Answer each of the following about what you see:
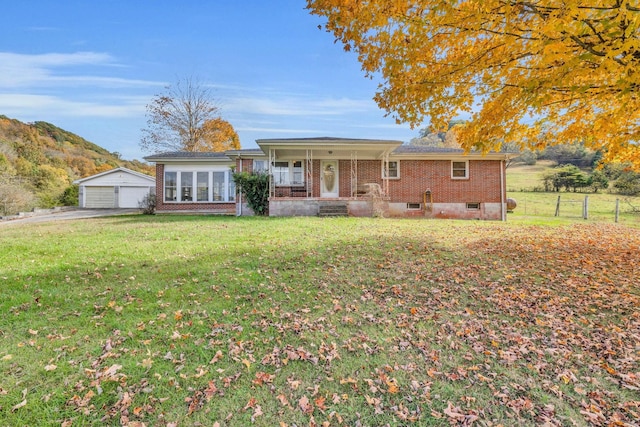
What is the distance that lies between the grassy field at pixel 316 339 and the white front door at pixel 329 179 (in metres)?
10.1

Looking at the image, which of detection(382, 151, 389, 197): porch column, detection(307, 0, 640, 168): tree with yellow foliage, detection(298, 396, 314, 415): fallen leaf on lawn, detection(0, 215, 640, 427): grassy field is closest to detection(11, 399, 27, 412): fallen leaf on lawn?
detection(0, 215, 640, 427): grassy field

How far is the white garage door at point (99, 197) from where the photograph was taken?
25.9 m

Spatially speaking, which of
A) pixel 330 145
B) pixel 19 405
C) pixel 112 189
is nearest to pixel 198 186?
pixel 330 145

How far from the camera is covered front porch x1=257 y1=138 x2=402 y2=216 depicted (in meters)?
14.2

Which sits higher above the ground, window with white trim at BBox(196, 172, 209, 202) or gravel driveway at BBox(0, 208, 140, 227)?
window with white trim at BBox(196, 172, 209, 202)

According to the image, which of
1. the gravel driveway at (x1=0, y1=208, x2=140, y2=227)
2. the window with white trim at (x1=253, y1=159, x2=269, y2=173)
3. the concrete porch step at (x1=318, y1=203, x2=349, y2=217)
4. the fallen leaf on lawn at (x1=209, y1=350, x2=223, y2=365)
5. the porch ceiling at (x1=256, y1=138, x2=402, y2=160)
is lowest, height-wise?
the fallen leaf on lawn at (x1=209, y1=350, x2=223, y2=365)

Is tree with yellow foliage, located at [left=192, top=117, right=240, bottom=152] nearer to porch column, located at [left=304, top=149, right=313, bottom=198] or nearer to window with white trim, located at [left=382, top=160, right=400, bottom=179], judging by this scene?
porch column, located at [left=304, top=149, right=313, bottom=198]

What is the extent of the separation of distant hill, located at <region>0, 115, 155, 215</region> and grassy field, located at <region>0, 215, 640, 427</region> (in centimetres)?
1749

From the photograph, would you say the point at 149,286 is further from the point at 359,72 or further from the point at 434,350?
the point at 359,72

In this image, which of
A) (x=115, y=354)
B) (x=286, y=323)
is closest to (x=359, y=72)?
(x=286, y=323)

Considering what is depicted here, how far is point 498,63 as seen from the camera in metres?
5.72

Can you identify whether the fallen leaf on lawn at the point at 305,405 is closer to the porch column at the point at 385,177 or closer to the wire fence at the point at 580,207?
the porch column at the point at 385,177

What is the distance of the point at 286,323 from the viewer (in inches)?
145

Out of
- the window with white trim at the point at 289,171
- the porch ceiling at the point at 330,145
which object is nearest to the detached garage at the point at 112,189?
the window with white trim at the point at 289,171
